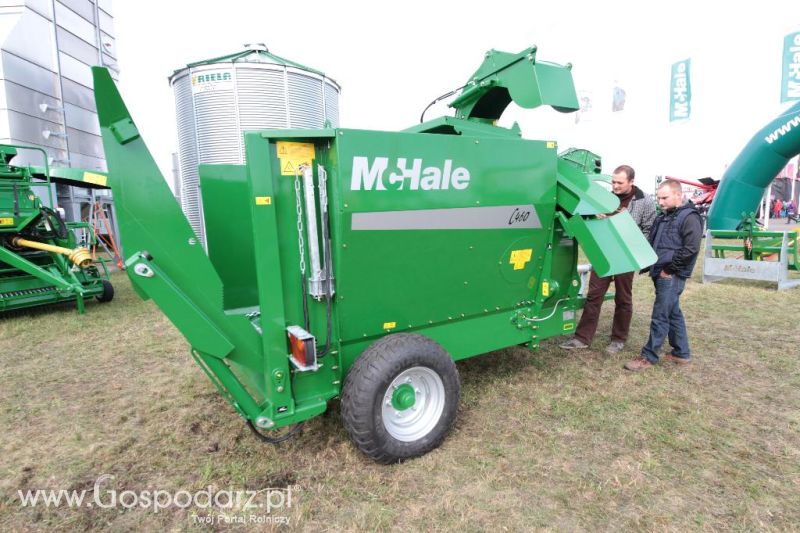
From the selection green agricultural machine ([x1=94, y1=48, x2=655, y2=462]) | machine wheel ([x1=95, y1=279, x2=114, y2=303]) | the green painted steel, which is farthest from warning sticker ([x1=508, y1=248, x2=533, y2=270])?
the green painted steel

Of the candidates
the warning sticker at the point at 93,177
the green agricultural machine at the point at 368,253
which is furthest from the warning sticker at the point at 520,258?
the warning sticker at the point at 93,177

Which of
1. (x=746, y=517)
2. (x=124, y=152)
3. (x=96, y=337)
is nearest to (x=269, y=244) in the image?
(x=124, y=152)

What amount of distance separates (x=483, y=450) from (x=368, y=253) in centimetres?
135

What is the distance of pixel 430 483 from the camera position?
7.48 feet

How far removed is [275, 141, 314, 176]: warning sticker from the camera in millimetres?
2154

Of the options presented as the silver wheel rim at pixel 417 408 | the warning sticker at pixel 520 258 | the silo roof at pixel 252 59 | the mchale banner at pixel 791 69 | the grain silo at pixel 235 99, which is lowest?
the silver wheel rim at pixel 417 408

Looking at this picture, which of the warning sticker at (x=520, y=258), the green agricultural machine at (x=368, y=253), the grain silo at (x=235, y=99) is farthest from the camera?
the grain silo at (x=235, y=99)

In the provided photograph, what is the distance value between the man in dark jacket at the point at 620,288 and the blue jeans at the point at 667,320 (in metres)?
0.43

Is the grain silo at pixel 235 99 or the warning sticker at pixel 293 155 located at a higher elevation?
the grain silo at pixel 235 99

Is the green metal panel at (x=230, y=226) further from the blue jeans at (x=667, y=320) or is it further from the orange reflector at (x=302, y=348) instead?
the blue jeans at (x=667, y=320)

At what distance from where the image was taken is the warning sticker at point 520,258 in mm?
3039

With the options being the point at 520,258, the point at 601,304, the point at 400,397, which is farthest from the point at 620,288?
the point at 400,397

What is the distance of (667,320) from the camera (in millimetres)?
3715

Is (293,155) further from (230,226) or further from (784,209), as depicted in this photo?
(784,209)
